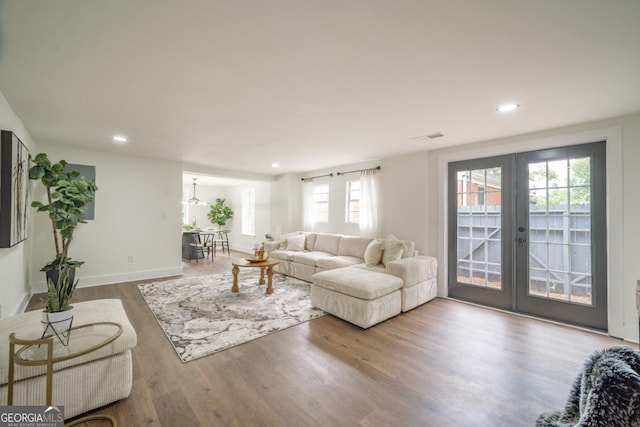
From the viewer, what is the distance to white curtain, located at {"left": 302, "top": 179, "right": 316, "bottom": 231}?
658 cm

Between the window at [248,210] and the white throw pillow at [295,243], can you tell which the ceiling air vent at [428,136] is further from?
the window at [248,210]

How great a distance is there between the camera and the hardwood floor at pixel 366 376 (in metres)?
1.70

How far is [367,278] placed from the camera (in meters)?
3.29

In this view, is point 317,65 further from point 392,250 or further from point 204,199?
point 204,199

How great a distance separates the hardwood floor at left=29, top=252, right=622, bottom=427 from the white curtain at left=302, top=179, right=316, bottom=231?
3.58 m

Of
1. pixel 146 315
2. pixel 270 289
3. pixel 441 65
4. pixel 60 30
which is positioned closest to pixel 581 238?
pixel 441 65

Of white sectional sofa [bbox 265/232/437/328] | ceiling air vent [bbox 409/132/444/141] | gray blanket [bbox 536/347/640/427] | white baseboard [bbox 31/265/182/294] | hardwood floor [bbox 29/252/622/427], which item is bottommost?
hardwood floor [bbox 29/252/622/427]

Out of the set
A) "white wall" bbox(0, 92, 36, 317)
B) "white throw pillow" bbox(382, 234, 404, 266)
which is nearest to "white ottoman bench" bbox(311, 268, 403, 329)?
"white throw pillow" bbox(382, 234, 404, 266)

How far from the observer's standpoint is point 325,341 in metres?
2.69

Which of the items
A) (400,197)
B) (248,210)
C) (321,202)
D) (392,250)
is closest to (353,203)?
(321,202)

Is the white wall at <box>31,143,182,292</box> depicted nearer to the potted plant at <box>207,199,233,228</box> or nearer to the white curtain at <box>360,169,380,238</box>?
the potted plant at <box>207,199,233,228</box>

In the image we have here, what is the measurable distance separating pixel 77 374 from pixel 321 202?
5.24 metres

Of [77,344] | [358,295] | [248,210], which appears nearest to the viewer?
[77,344]

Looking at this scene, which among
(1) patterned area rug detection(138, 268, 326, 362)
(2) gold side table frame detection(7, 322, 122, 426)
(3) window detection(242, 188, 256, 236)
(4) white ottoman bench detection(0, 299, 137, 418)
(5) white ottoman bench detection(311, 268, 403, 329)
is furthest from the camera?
(3) window detection(242, 188, 256, 236)
